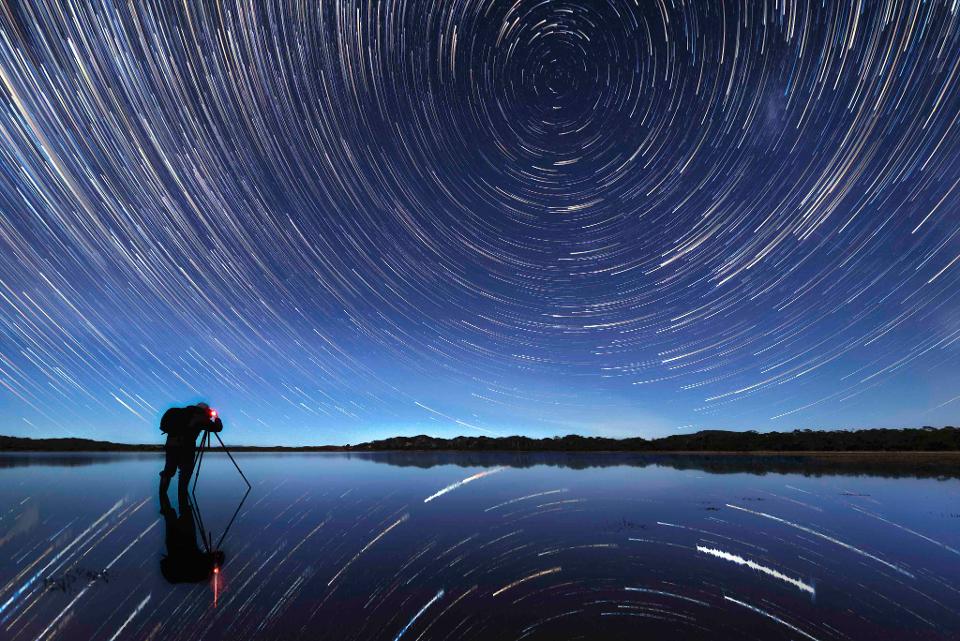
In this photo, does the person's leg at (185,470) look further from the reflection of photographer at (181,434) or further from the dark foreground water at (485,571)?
the dark foreground water at (485,571)

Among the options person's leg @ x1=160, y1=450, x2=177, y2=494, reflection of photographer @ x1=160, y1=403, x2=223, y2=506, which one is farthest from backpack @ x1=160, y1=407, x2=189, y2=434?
person's leg @ x1=160, y1=450, x2=177, y2=494

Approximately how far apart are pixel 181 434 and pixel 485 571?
617 inches

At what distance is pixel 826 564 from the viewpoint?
10.5 m

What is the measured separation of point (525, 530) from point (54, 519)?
14.3 m

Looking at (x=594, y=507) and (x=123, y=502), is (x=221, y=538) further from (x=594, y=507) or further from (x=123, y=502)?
(x=594, y=507)

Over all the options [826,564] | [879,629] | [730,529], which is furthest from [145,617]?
[730,529]

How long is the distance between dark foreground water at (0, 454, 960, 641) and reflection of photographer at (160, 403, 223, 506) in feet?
4.89

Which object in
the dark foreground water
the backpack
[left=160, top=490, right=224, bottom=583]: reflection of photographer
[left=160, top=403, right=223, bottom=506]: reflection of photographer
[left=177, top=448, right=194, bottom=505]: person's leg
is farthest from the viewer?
the backpack

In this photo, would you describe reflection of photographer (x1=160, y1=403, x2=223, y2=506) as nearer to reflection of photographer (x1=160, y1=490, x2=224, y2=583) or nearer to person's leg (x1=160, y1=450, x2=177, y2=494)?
person's leg (x1=160, y1=450, x2=177, y2=494)

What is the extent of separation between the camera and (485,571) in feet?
31.9

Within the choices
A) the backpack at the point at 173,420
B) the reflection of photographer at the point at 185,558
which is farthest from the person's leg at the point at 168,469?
the reflection of photographer at the point at 185,558

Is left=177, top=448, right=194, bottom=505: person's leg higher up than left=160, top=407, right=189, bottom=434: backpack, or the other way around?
left=160, top=407, right=189, bottom=434: backpack

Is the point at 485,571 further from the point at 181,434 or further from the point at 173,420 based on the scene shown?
the point at 173,420

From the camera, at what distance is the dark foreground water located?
Answer: 694cm
